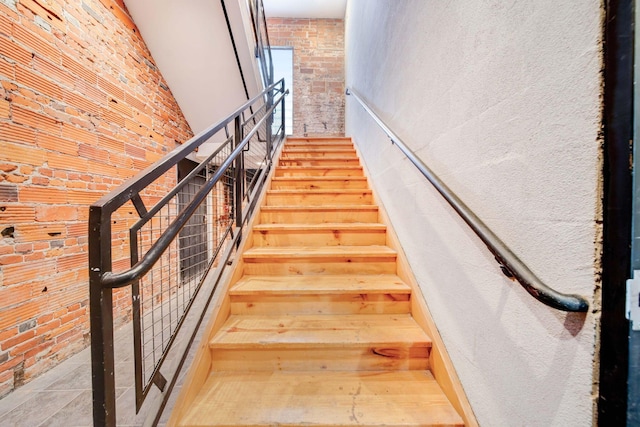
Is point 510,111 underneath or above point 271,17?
underneath

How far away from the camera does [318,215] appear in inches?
83.6

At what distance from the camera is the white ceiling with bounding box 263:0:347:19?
4812 millimetres

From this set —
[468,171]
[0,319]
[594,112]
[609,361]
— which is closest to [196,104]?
[0,319]

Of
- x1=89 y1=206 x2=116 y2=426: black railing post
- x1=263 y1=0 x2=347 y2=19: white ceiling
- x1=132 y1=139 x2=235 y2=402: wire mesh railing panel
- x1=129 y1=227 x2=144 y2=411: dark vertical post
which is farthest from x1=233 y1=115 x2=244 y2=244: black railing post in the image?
x1=263 y1=0 x2=347 y2=19: white ceiling

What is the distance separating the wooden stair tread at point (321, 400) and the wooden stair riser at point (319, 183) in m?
1.75

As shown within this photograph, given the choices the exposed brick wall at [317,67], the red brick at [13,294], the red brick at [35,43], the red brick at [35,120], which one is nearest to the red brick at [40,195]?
the red brick at [35,120]

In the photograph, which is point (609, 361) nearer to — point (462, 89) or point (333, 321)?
point (462, 89)

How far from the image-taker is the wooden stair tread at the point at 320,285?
4.55ft

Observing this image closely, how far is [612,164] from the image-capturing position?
47cm

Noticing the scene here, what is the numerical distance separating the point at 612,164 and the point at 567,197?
10 cm

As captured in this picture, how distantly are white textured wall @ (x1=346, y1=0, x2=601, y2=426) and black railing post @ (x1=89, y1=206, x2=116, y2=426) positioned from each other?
108 centimetres

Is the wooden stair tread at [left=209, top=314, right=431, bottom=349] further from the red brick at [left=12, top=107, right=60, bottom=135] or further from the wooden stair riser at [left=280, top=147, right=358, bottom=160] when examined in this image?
the wooden stair riser at [left=280, top=147, right=358, bottom=160]

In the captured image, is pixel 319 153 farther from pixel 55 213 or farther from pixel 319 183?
pixel 55 213

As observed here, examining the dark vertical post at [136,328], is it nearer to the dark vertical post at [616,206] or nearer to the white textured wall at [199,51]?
the dark vertical post at [616,206]
